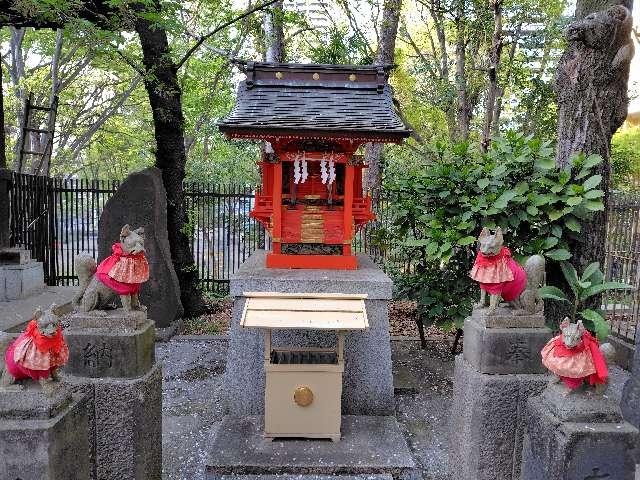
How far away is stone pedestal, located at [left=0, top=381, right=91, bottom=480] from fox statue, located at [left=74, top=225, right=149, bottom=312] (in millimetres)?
850

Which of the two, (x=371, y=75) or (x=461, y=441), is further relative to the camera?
(x=371, y=75)

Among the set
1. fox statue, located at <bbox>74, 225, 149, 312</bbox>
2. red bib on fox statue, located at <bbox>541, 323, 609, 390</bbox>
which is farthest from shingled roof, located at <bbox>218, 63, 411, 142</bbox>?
red bib on fox statue, located at <bbox>541, 323, 609, 390</bbox>

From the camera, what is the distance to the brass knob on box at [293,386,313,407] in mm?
4738

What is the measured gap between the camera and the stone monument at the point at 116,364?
3617 mm

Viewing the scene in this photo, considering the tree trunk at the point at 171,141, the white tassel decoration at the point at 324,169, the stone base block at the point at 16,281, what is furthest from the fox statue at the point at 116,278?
the stone base block at the point at 16,281

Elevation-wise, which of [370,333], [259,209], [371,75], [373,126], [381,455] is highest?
[371,75]

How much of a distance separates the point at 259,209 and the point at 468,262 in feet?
10.7

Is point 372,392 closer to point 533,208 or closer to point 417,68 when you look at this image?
point 533,208

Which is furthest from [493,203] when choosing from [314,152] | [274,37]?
[274,37]

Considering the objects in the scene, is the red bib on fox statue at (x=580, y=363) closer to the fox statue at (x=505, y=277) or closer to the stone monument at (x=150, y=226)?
the fox statue at (x=505, y=277)

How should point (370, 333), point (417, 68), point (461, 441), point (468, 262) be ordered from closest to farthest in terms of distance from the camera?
point (461, 441)
point (370, 333)
point (468, 262)
point (417, 68)

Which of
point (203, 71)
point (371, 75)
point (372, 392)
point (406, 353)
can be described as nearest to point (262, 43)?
point (203, 71)

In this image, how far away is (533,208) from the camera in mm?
5590

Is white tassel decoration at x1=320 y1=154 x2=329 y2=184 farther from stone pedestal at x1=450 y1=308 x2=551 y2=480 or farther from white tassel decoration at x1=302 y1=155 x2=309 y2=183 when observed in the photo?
stone pedestal at x1=450 y1=308 x2=551 y2=480
